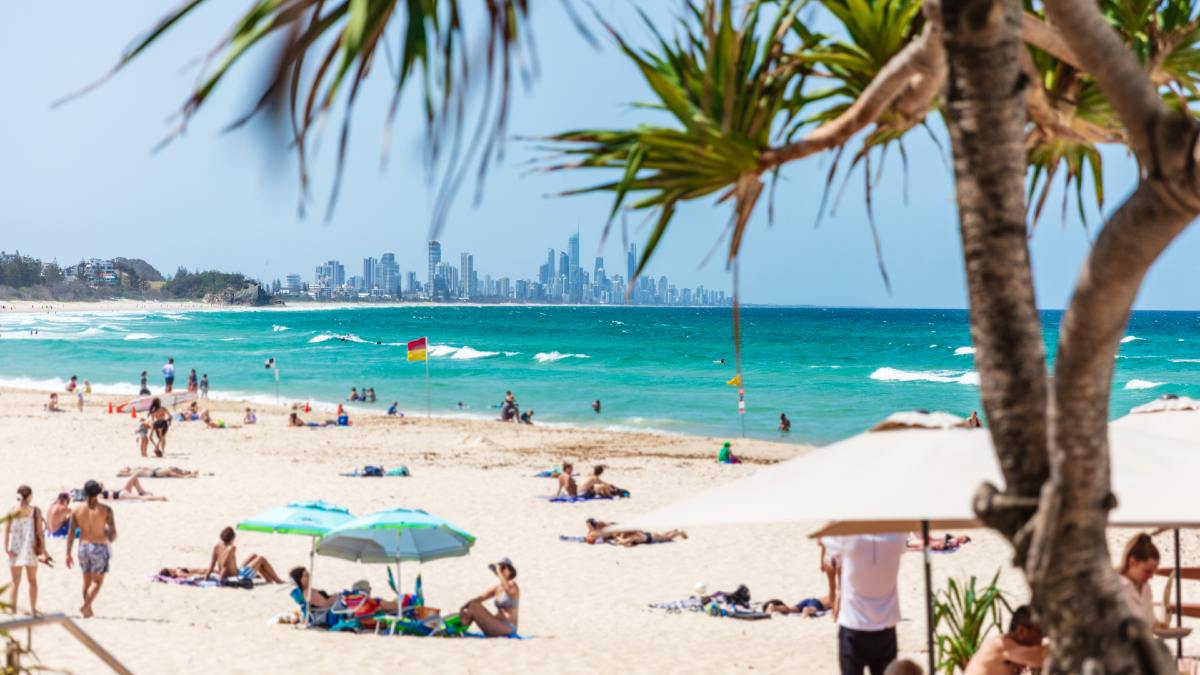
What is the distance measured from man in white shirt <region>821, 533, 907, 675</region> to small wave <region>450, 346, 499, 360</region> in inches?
2676

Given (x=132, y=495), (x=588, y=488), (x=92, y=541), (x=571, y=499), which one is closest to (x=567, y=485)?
(x=571, y=499)

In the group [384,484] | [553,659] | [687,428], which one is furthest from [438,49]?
[687,428]

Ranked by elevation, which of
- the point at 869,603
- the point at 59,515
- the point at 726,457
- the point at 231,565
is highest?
the point at 869,603

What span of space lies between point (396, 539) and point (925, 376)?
53.6m

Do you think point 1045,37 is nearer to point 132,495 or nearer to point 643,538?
point 643,538

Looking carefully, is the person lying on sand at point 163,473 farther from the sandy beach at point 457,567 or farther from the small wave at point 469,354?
the small wave at point 469,354

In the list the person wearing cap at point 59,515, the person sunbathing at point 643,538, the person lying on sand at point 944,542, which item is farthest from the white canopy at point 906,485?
the person wearing cap at point 59,515

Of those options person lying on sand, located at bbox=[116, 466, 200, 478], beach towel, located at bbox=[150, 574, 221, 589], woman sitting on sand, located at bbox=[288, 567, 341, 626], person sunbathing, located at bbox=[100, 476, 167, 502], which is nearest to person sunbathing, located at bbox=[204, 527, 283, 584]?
beach towel, located at bbox=[150, 574, 221, 589]

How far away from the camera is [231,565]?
12531 millimetres

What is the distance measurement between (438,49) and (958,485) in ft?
8.93

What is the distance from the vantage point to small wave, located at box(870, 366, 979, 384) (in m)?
59.0

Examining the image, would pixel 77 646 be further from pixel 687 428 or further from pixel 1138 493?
pixel 687 428

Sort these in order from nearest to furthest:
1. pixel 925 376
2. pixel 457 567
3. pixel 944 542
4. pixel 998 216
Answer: pixel 998 216 → pixel 457 567 → pixel 944 542 → pixel 925 376

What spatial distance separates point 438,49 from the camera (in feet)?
7.37
